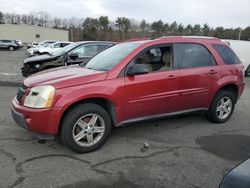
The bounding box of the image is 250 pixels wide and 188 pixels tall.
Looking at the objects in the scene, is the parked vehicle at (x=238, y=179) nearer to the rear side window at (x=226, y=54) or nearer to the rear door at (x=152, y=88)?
the rear door at (x=152, y=88)

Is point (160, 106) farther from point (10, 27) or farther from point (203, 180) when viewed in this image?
point (10, 27)

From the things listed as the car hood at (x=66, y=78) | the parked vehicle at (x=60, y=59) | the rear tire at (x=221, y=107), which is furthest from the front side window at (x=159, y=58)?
the parked vehicle at (x=60, y=59)

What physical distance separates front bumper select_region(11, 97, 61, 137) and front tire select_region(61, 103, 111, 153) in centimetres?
15

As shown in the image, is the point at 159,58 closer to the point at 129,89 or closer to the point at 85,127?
the point at 129,89

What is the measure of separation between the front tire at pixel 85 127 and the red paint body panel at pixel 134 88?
0.46 ft

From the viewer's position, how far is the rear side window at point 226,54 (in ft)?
18.4

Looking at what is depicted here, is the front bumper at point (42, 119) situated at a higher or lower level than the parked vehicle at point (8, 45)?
lower

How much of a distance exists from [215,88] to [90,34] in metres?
68.2

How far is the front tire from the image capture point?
3980mm

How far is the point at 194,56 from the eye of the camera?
5.25 metres

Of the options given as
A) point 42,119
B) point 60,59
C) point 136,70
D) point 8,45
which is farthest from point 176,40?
point 8,45

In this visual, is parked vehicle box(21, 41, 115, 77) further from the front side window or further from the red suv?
the front side window

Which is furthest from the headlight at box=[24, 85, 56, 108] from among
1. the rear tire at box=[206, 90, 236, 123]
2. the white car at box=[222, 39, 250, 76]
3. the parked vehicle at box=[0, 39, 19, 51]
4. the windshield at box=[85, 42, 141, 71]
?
the parked vehicle at box=[0, 39, 19, 51]

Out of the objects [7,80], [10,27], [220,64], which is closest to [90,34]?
[10,27]
